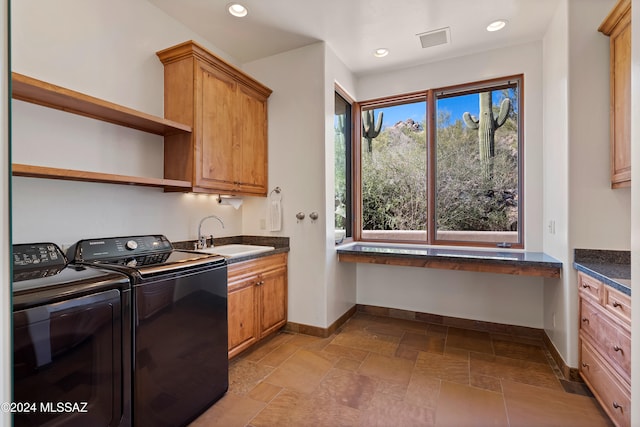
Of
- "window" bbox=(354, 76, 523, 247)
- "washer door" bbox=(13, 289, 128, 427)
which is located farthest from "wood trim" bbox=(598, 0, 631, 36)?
"washer door" bbox=(13, 289, 128, 427)

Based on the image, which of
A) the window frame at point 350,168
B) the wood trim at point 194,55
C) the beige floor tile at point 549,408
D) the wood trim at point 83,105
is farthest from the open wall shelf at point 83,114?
the beige floor tile at point 549,408

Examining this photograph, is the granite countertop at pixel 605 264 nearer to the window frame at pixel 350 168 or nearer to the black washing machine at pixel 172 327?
the window frame at pixel 350 168

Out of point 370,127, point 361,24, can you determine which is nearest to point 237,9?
point 361,24

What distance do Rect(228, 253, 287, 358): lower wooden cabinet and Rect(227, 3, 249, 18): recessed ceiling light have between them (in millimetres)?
2096

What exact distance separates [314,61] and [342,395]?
9.69 feet

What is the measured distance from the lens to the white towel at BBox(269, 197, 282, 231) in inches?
124

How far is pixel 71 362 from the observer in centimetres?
124

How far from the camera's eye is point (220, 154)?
2637mm

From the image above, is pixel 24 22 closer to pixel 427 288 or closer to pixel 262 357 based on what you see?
pixel 262 357

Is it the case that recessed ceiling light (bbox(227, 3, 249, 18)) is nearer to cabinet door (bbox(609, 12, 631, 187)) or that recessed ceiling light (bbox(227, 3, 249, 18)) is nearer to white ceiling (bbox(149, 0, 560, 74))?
white ceiling (bbox(149, 0, 560, 74))

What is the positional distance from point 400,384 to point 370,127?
9.34ft

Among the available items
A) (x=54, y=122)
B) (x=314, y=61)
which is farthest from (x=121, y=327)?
(x=314, y=61)

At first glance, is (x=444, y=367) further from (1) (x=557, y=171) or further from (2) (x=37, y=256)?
(2) (x=37, y=256)

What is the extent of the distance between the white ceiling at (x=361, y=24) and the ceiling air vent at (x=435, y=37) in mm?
51
